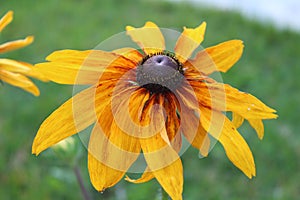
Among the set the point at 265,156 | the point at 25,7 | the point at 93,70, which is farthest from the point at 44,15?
the point at 93,70

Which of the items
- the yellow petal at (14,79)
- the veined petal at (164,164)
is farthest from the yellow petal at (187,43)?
the yellow petal at (14,79)

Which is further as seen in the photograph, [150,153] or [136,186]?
[136,186]

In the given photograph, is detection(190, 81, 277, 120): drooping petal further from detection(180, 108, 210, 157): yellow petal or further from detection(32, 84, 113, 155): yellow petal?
detection(32, 84, 113, 155): yellow petal

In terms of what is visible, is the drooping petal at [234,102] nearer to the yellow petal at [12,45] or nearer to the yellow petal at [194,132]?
the yellow petal at [194,132]

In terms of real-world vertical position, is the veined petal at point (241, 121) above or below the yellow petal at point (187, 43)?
below

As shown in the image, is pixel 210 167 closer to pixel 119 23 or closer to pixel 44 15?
pixel 119 23
